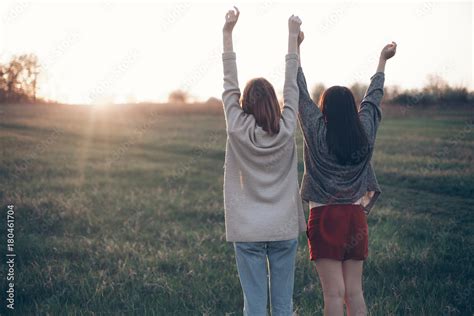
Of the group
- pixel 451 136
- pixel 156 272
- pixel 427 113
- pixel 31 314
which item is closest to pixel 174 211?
pixel 156 272

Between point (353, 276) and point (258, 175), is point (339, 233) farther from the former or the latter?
point (258, 175)

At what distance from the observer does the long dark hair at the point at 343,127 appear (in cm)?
317

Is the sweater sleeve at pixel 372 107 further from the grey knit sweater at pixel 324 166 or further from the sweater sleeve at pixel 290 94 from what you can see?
the sweater sleeve at pixel 290 94

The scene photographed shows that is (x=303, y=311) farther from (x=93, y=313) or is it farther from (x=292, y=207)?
(x=93, y=313)

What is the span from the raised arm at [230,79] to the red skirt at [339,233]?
860 mm

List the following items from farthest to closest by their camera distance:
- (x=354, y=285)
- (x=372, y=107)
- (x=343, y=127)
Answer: (x=372, y=107) < (x=354, y=285) < (x=343, y=127)

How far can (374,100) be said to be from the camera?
3479mm

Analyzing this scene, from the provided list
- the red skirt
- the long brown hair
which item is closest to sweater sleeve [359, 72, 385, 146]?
the red skirt

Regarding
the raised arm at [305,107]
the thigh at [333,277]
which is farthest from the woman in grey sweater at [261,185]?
the thigh at [333,277]

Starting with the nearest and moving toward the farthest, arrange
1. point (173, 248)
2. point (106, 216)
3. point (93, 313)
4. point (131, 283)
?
point (93, 313)
point (131, 283)
point (173, 248)
point (106, 216)

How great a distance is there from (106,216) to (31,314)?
381 cm

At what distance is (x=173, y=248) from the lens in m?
6.37

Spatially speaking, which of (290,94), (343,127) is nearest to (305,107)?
(290,94)

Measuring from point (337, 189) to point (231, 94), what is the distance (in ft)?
3.12
